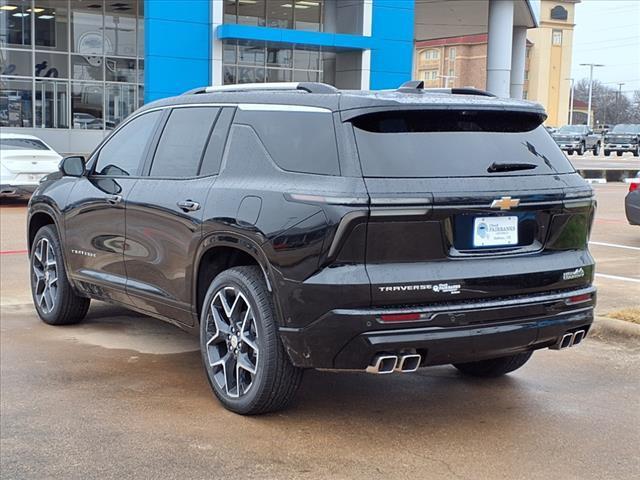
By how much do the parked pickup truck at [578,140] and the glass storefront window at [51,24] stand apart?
31.4 m

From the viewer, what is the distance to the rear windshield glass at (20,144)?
18.5m

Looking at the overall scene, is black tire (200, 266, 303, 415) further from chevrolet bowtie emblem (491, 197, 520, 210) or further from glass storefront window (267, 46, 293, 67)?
glass storefront window (267, 46, 293, 67)

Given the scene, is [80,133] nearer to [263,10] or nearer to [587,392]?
[263,10]

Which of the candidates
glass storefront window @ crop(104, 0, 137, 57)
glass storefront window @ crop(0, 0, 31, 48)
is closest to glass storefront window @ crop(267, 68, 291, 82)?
glass storefront window @ crop(104, 0, 137, 57)

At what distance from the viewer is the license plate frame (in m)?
4.55

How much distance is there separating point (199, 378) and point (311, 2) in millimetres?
31778

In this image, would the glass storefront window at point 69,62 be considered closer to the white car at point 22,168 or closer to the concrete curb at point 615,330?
the white car at point 22,168

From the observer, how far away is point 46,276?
24.1 ft

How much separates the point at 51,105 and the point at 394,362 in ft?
105

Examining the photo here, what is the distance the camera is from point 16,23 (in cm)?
3347

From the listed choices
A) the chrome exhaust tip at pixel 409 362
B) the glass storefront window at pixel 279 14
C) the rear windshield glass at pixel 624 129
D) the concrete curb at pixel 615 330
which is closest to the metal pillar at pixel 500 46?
the glass storefront window at pixel 279 14

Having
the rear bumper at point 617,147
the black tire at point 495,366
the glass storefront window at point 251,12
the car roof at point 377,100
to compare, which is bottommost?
the rear bumper at point 617,147

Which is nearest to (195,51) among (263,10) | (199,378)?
(263,10)

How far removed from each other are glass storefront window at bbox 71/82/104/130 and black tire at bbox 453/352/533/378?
30068mm
